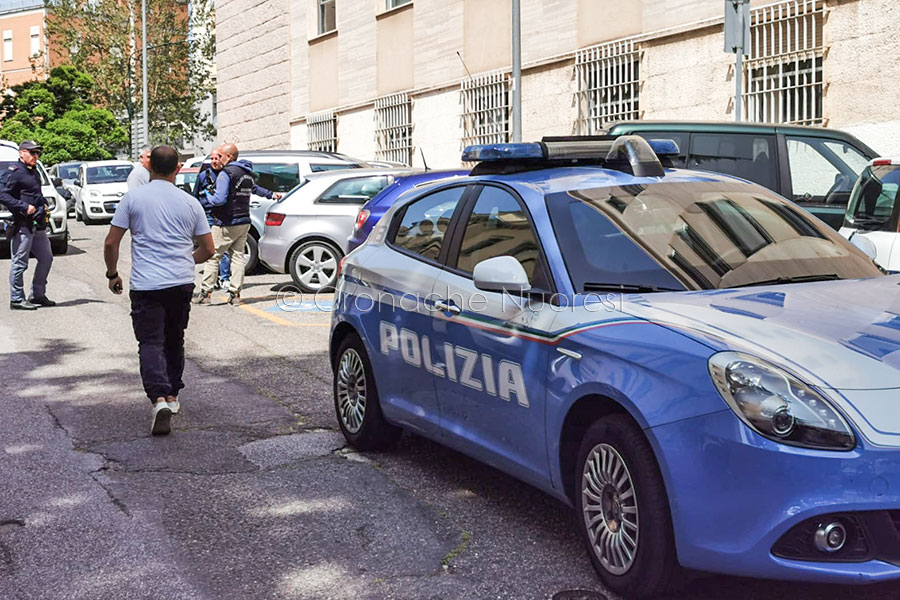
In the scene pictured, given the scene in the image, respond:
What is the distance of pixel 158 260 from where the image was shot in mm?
7301

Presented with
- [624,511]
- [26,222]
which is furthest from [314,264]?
[624,511]

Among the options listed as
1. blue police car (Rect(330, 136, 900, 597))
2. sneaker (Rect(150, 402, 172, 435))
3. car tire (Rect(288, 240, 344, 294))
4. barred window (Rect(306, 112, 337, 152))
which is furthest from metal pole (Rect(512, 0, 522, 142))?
barred window (Rect(306, 112, 337, 152))

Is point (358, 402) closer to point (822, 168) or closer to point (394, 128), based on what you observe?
point (822, 168)

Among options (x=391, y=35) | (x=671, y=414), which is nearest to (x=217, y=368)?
(x=671, y=414)

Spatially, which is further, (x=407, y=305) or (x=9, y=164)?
(x=9, y=164)

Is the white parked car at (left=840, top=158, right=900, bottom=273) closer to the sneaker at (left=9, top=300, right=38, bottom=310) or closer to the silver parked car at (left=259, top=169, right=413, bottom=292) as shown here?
the silver parked car at (left=259, top=169, right=413, bottom=292)

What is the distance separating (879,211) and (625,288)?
4.49 m

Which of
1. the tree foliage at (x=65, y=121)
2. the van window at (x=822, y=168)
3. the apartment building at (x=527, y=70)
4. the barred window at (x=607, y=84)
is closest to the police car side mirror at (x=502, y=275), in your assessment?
the van window at (x=822, y=168)

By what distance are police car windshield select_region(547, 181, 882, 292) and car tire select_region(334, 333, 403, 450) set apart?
1727 millimetres

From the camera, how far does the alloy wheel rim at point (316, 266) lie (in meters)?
15.1

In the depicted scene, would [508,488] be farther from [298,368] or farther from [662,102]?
[662,102]

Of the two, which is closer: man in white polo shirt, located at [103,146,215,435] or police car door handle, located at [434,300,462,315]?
police car door handle, located at [434,300,462,315]

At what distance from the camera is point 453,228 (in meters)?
5.79

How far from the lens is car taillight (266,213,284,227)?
1505cm
